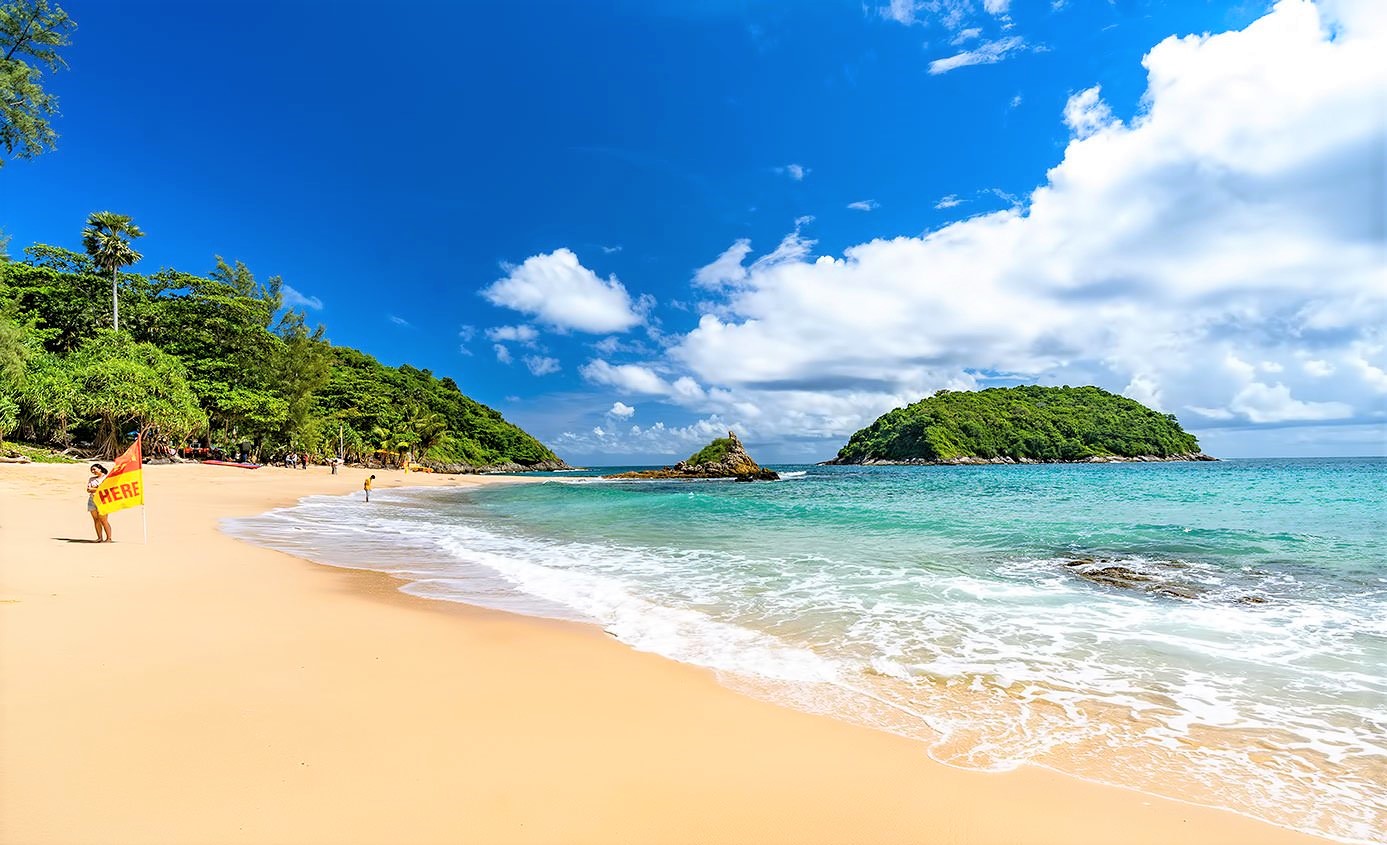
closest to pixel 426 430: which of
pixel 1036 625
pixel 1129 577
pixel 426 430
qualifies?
pixel 426 430

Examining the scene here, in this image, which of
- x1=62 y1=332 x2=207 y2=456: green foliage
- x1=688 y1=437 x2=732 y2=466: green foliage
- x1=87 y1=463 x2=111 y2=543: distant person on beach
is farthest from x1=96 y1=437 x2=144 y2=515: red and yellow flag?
x1=688 y1=437 x2=732 y2=466: green foliage

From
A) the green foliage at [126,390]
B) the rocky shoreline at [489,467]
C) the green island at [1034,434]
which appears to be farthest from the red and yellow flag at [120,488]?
the green island at [1034,434]

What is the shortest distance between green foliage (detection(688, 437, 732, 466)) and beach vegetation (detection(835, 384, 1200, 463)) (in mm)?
57975

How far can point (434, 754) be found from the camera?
340 cm

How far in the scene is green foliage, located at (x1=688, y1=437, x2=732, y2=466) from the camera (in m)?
72.1

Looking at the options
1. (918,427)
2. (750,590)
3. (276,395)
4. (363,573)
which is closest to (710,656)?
(750,590)

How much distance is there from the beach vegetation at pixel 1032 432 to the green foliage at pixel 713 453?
57975mm

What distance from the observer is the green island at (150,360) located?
32.0m

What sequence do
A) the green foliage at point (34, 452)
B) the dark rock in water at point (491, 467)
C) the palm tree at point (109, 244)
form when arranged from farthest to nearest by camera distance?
the dark rock in water at point (491, 467)
the palm tree at point (109, 244)
the green foliage at point (34, 452)

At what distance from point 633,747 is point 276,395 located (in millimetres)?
60142

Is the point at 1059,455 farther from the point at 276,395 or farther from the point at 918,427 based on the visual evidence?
the point at 276,395

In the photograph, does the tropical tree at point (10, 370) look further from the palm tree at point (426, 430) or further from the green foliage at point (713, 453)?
the green foliage at point (713, 453)

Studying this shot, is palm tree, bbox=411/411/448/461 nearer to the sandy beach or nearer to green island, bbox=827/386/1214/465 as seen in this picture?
the sandy beach

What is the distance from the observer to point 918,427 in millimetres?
116312
